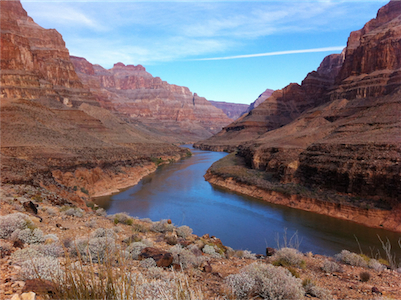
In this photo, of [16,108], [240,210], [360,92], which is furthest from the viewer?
[360,92]

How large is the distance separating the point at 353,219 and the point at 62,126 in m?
43.7

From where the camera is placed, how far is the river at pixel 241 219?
1909 centimetres

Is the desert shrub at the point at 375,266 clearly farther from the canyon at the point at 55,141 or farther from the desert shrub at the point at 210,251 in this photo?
the canyon at the point at 55,141

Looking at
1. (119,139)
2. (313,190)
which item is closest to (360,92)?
(313,190)

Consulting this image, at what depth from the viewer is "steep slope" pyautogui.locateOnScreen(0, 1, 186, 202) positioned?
28.2 metres

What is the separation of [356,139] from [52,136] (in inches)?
1576

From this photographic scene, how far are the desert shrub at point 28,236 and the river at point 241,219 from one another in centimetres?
1249

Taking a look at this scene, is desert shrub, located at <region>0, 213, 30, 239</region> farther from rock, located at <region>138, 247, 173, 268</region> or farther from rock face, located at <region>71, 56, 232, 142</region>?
rock face, located at <region>71, 56, 232, 142</region>

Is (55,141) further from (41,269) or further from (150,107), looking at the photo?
(150,107)

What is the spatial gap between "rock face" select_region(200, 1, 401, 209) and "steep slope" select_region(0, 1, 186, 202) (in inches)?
935

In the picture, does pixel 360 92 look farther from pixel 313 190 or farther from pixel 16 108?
pixel 16 108

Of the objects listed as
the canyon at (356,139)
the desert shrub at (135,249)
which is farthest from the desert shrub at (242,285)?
the canyon at (356,139)

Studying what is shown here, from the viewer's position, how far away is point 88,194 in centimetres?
2947

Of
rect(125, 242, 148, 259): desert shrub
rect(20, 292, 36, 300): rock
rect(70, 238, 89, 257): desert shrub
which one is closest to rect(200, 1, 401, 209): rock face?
rect(125, 242, 148, 259): desert shrub
